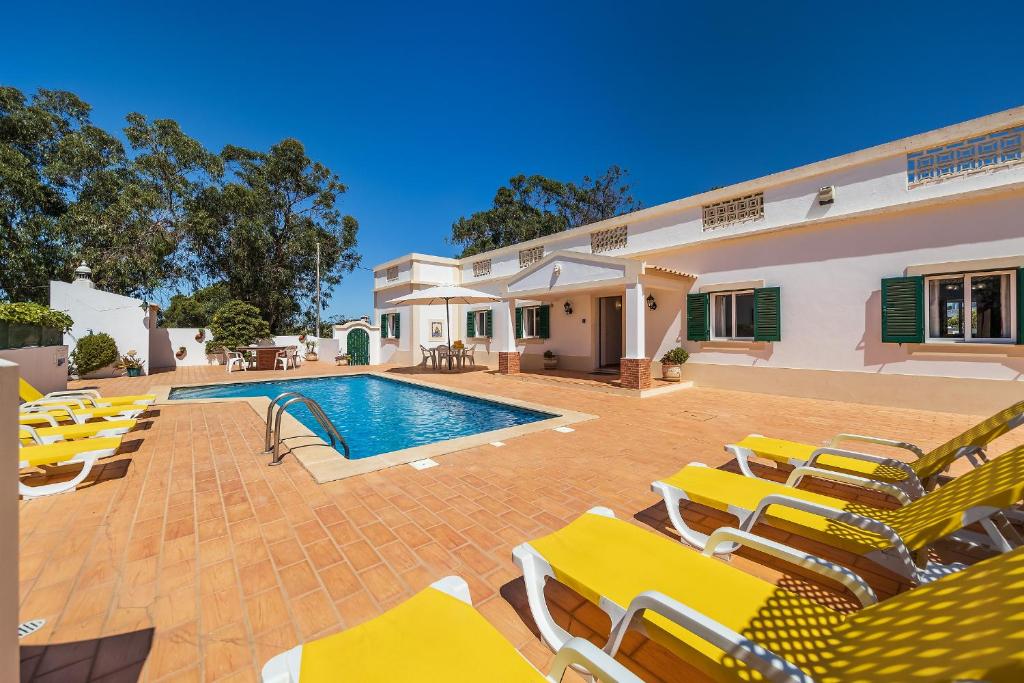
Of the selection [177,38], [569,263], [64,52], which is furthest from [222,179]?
[569,263]

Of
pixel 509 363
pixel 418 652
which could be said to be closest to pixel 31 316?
pixel 509 363

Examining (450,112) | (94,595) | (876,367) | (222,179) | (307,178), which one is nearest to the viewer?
(94,595)

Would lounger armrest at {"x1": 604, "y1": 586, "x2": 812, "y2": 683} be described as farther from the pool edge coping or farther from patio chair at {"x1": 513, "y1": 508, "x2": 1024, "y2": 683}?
the pool edge coping

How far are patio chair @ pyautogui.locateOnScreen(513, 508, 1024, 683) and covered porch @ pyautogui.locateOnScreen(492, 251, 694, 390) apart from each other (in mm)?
7726

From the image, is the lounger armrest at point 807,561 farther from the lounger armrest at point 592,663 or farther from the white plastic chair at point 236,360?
the white plastic chair at point 236,360

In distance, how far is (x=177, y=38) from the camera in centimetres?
1415

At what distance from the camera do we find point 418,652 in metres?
Answer: 1.37

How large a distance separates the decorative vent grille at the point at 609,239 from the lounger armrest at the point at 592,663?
1241 centimetres

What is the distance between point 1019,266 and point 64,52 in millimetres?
30174

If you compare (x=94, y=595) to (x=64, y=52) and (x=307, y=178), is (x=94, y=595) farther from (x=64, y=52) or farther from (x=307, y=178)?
(x=307, y=178)

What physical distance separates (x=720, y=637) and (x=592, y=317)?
12537mm

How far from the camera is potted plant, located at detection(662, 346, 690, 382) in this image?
10438 mm

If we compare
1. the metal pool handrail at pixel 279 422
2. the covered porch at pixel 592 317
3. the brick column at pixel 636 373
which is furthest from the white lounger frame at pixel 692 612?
the covered porch at pixel 592 317

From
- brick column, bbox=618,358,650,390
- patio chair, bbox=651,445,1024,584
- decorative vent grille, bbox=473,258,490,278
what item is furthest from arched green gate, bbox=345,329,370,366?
patio chair, bbox=651,445,1024,584
